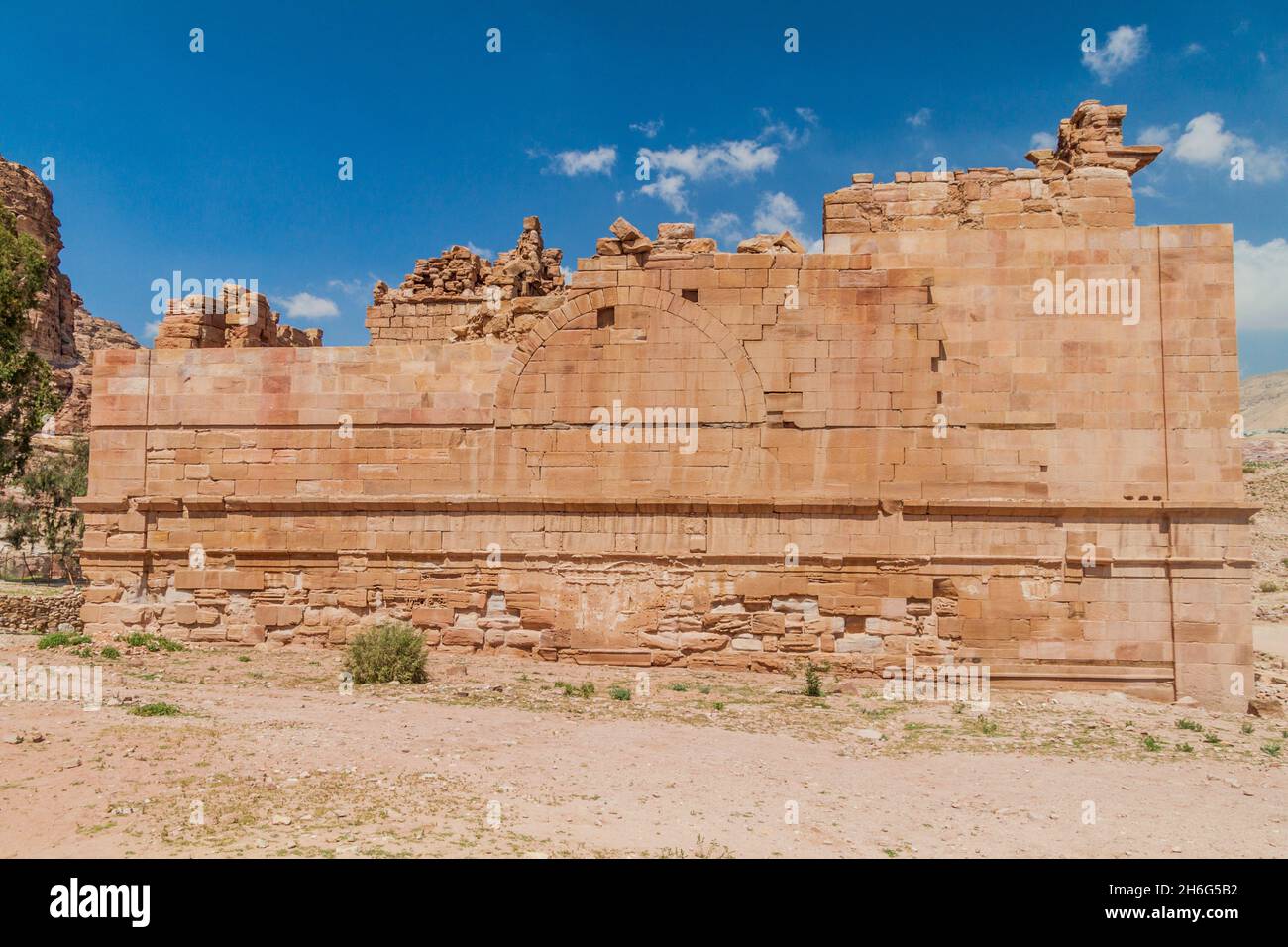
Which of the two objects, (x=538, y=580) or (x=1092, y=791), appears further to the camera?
(x=538, y=580)

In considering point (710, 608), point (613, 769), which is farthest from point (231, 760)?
point (710, 608)

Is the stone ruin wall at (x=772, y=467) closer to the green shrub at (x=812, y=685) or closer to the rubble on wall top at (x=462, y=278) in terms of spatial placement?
the green shrub at (x=812, y=685)

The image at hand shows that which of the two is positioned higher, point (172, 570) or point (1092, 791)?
point (172, 570)

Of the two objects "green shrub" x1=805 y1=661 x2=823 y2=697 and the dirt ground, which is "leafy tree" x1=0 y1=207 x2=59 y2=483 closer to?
the dirt ground

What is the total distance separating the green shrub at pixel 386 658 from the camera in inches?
415

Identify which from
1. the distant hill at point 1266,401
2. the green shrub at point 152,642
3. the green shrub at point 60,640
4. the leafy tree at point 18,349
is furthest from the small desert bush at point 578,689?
the distant hill at point 1266,401

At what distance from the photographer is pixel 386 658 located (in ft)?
34.8

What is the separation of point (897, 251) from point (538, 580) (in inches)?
277

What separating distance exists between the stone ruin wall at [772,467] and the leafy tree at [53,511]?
18.8 meters

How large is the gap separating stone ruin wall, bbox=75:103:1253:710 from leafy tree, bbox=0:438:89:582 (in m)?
18.8

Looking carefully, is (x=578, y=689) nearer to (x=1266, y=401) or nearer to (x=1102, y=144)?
(x=1102, y=144)

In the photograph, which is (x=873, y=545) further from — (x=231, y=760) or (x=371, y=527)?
(x=231, y=760)

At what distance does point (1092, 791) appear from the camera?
7.21m

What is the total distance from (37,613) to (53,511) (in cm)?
1314
